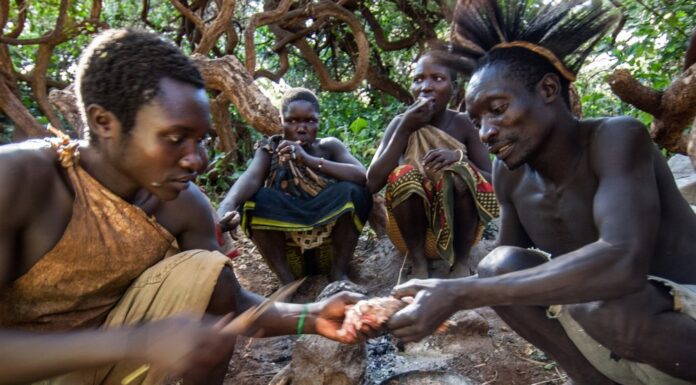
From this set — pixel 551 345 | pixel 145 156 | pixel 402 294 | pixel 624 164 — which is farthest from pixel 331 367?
pixel 624 164

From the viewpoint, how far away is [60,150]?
2.01 meters

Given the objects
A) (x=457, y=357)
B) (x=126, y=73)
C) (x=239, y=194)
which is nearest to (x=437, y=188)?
(x=457, y=357)

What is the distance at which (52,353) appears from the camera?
1591 millimetres

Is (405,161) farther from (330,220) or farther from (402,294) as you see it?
(402,294)

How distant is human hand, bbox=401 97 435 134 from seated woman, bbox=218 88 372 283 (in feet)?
1.44

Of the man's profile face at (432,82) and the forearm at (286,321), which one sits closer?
the forearm at (286,321)

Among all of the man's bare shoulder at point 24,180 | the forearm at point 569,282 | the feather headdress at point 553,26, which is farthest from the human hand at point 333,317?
the feather headdress at point 553,26

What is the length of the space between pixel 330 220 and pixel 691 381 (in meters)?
2.30

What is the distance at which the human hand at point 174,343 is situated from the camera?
1.61 meters

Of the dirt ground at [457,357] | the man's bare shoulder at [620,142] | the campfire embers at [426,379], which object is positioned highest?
the man's bare shoulder at [620,142]

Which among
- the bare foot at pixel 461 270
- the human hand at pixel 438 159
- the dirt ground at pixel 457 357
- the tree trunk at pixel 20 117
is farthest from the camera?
the tree trunk at pixel 20 117

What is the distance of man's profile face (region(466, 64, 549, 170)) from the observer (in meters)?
2.21

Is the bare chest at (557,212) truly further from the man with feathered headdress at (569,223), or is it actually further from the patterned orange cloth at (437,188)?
the patterned orange cloth at (437,188)

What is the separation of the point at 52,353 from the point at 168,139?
710 millimetres
